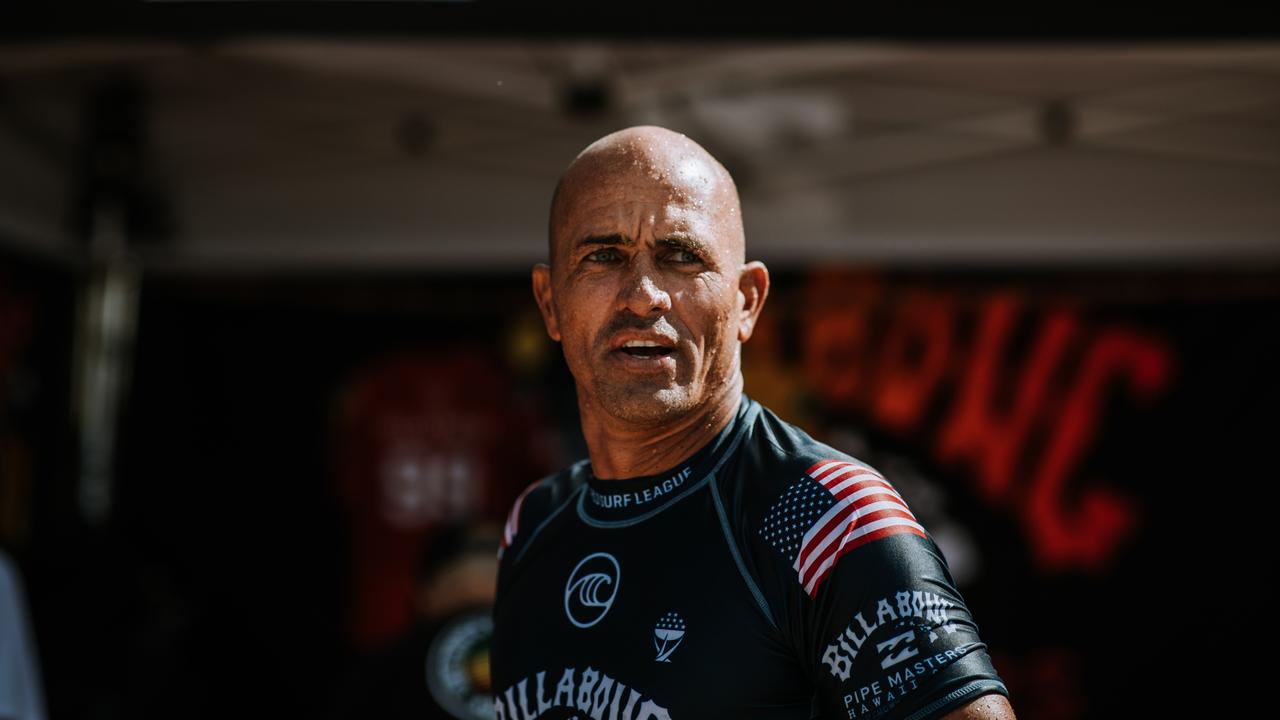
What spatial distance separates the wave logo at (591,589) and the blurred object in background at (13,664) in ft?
8.16

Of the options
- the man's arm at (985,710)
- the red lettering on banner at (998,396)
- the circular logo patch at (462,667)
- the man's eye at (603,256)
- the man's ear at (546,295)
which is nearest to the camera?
the man's arm at (985,710)

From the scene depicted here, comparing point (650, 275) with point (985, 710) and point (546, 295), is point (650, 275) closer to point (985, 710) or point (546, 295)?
point (546, 295)

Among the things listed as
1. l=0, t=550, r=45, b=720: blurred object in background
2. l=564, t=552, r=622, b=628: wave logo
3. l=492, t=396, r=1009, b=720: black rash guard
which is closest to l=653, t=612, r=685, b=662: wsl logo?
l=492, t=396, r=1009, b=720: black rash guard

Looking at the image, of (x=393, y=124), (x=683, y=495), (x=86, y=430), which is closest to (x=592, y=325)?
(x=683, y=495)

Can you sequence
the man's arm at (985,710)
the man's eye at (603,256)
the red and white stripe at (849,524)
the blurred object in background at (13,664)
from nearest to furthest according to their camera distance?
1. the man's arm at (985,710)
2. the red and white stripe at (849,524)
3. the man's eye at (603,256)
4. the blurred object in background at (13,664)

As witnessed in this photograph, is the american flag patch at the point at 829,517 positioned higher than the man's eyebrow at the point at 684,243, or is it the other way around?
the man's eyebrow at the point at 684,243

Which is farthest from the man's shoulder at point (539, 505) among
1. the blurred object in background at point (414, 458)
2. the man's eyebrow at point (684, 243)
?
the blurred object in background at point (414, 458)

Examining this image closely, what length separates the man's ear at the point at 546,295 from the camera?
1.85 m

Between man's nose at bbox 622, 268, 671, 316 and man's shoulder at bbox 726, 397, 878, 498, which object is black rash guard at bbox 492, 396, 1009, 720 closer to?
man's shoulder at bbox 726, 397, 878, 498

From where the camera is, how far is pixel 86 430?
5430 millimetres

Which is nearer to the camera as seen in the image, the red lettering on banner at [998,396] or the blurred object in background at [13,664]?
Answer: the blurred object in background at [13,664]

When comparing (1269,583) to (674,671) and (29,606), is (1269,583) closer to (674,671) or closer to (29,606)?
(674,671)

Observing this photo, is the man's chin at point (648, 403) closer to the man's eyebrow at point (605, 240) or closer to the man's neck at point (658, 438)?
the man's neck at point (658, 438)

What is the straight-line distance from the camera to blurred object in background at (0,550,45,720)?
3.54m
